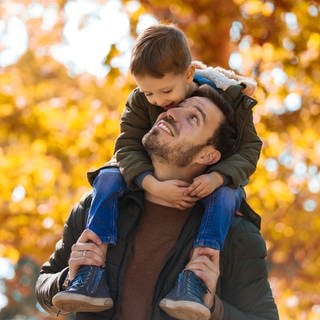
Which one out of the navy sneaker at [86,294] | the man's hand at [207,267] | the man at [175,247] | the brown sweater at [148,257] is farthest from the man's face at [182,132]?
the navy sneaker at [86,294]

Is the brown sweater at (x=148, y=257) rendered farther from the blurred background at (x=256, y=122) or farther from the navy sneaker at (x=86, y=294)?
the blurred background at (x=256, y=122)

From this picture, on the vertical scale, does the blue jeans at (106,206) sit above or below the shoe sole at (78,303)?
above

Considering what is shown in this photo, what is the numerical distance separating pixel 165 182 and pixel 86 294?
494mm

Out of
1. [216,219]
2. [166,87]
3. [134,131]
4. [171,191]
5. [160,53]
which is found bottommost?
[216,219]

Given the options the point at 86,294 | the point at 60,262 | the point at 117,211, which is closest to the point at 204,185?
the point at 117,211

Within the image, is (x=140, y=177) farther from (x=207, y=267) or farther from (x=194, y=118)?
(x=207, y=267)

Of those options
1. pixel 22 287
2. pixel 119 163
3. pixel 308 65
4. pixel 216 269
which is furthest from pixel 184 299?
pixel 22 287

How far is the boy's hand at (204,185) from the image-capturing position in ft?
11.2

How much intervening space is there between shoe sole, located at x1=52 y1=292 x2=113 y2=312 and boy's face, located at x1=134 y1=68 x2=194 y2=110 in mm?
737

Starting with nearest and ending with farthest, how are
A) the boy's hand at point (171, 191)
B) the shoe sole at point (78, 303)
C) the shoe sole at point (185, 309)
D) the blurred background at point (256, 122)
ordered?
the shoe sole at point (185, 309) < the shoe sole at point (78, 303) < the boy's hand at point (171, 191) < the blurred background at point (256, 122)

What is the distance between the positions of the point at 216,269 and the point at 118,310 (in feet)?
1.28

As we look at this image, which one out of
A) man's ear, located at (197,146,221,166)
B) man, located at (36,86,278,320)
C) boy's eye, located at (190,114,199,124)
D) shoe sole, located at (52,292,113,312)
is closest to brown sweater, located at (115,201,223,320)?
man, located at (36,86,278,320)

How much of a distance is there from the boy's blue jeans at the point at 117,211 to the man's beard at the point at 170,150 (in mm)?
163

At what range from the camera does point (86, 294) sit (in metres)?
3.35
